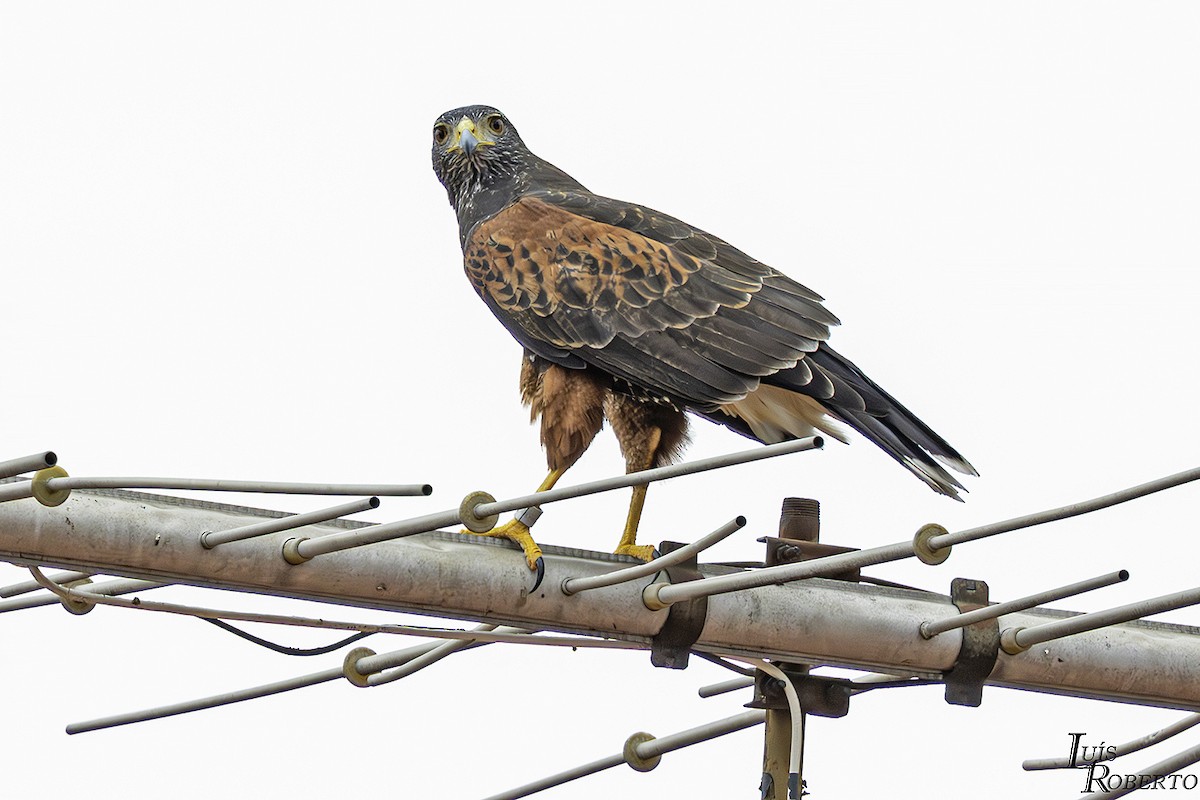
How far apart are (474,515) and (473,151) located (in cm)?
354

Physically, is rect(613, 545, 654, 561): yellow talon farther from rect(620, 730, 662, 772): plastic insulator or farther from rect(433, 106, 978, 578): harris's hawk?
rect(620, 730, 662, 772): plastic insulator

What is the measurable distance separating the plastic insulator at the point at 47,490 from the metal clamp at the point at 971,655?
279 cm

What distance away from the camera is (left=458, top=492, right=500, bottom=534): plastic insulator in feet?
13.0

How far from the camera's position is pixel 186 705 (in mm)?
5582

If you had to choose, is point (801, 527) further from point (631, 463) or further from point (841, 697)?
point (631, 463)

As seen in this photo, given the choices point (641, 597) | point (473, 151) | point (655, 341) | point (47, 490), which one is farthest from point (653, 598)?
point (473, 151)

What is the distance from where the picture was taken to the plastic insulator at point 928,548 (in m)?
4.36

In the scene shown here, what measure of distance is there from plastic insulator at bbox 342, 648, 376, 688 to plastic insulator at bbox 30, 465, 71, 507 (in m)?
2.24

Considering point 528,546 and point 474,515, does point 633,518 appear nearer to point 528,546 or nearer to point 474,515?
point 528,546

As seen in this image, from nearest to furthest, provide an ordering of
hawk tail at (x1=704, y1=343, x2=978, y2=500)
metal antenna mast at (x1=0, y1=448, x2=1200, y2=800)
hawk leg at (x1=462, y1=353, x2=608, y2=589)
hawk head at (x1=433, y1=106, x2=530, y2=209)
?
metal antenna mast at (x1=0, y1=448, x2=1200, y2=800) < hawk tail at (x1=704, y1=343, x2=978, y2=500) < hawk leg at (x1=462, y1=353, x2=608, y2=589) < hawk head at (x1=433, y1=106, x2=530, y2=209)

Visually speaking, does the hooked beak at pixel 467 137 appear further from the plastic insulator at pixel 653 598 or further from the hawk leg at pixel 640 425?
the plastic insulator at pixel 653 598

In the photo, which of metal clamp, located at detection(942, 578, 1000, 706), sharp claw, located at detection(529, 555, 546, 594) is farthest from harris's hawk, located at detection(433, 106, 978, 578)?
sharp claw, located at detection(529, 555, 546, 594)

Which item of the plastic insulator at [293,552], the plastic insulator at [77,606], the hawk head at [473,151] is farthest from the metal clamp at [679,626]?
the hawk head at [473,151]

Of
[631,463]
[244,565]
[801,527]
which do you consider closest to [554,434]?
[631,463]
